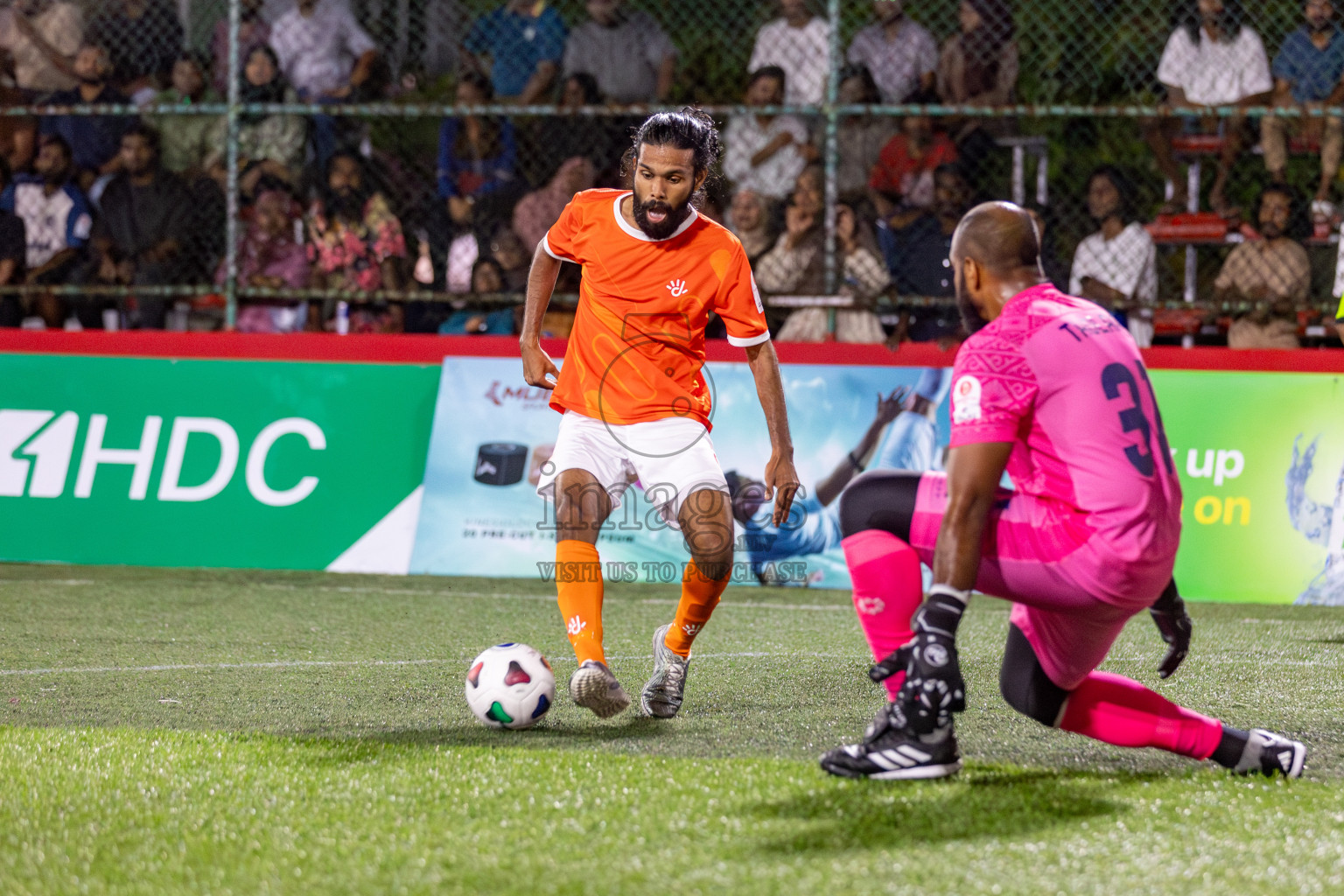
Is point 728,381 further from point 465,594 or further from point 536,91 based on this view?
point 536,91

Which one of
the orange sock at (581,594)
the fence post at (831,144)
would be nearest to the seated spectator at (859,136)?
the fence post at (831,144)

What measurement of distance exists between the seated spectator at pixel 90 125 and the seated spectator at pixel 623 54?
3.33 m

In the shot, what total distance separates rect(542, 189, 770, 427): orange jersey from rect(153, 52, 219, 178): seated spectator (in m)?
6.36

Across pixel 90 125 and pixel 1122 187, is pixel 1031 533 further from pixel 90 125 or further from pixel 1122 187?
pixel 90 125

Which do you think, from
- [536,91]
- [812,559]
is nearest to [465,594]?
[812,559]

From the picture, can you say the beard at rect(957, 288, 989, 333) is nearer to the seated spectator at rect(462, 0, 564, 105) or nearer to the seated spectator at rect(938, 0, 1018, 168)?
the seated spectator at rect(938, 0, 1018, 168)

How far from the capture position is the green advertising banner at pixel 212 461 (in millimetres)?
8352

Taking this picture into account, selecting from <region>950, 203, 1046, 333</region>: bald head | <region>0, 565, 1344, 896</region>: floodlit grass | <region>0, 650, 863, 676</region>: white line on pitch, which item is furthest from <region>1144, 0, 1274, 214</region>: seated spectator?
<region>950, 203, 1046, 333</region>: bald head

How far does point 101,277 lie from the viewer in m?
9.98

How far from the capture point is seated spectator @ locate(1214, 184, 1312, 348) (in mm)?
8758

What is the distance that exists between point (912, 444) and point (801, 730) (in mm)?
4104

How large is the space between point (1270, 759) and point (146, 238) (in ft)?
27.8

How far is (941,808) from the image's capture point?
10.6 feet

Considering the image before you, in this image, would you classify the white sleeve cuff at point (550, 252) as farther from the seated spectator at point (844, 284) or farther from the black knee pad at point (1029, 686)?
the seated spectator at point (844, 284)
